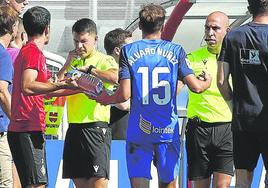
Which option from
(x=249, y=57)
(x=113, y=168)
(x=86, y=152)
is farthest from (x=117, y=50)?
(x=249, y=57)

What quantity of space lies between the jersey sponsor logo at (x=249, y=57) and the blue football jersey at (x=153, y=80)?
2.02 feet

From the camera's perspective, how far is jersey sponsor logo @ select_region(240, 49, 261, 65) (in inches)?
272

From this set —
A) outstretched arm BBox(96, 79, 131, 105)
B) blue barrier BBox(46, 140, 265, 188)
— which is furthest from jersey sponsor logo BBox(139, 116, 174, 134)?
blue barrier BBox(46, 140, 265, 188)

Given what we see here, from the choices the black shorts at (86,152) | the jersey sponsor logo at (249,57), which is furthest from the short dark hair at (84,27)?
the jersey sponsor logo at (249,57)

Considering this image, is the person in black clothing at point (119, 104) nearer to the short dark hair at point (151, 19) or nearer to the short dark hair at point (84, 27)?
the short dark hair at point (84, 27)

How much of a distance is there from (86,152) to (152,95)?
3.95 ft

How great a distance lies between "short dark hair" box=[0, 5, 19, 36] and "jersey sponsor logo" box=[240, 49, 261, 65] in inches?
87.1

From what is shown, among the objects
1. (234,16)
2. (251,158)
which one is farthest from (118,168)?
(234,16)

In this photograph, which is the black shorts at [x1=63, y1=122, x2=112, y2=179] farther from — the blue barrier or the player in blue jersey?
the blue barrier

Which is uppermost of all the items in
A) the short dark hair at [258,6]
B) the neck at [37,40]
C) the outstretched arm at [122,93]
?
the short dark hair at [258,6]

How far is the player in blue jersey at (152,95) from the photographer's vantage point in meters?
7.37

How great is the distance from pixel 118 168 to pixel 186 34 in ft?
27.4

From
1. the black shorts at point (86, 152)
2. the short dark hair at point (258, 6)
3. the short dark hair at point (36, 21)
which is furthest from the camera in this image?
the black shorts at point (86, 152)

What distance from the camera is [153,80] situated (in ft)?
24.2
